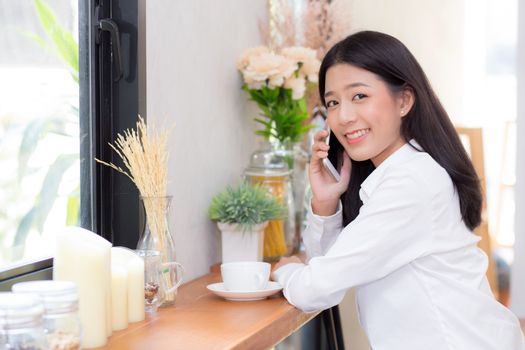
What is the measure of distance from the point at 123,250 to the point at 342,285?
462mm

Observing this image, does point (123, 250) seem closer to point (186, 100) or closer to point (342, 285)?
point (342, 285)

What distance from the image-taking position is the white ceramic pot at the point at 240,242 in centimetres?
215

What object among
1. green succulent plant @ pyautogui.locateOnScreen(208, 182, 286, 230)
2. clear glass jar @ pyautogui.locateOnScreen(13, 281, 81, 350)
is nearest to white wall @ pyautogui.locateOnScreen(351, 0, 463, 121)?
green succulent plant @ pyautogui.locateOnScreen(208, 182, 286, 230)

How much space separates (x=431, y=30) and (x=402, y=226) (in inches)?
132

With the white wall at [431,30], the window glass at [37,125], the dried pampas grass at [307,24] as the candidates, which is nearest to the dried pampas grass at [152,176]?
the window glass at [37,125]

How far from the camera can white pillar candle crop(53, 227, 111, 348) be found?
1336 millimetres

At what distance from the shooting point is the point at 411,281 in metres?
1.66

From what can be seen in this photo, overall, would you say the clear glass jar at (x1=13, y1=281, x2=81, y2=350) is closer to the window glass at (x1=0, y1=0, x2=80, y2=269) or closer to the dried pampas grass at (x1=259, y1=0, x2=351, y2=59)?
the window glass at (x1=0, y1=0, x2=80, y2=269)

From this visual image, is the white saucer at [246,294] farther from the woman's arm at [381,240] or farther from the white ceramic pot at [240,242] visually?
the white ceramic pot at [240,242]

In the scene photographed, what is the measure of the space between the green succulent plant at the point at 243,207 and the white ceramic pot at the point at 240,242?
0.02 meters

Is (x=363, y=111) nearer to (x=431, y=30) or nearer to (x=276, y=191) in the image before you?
(x=276, y=191)

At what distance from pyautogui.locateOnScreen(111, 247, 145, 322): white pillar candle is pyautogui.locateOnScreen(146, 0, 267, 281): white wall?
43 centimetres

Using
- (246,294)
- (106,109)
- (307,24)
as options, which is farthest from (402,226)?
(307,24)

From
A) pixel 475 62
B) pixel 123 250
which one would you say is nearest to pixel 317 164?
pixel 123 250
